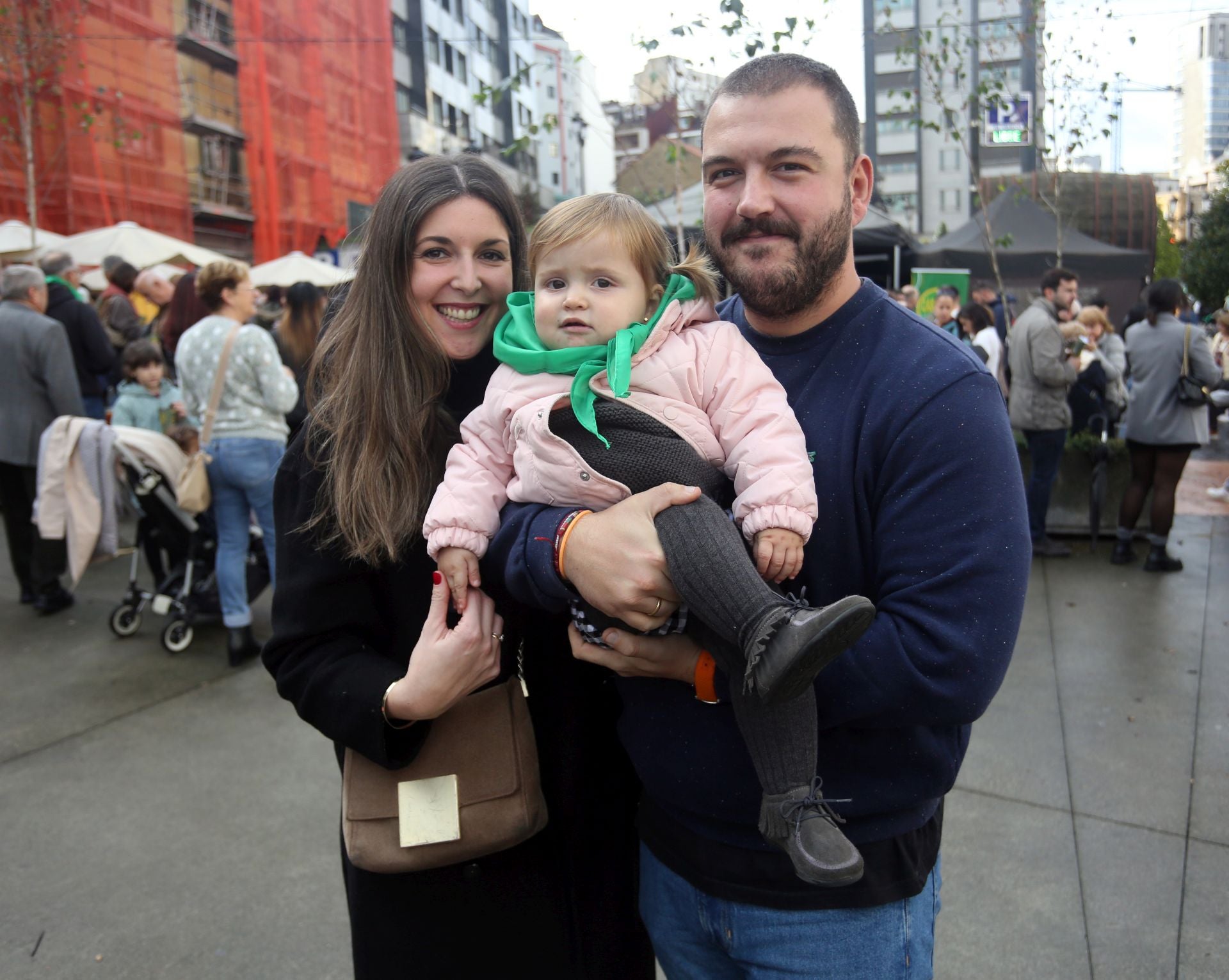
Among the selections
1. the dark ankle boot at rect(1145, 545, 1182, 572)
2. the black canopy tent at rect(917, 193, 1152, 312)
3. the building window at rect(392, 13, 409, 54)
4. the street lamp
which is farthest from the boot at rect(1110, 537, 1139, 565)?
the building window at rect(392, 13, 409, 54)

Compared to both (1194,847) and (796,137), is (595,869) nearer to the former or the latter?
(796,137)

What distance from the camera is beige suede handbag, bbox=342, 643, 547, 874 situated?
175 centimetres

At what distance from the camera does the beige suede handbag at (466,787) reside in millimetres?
1748

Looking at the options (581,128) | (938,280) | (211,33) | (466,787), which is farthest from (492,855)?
(581,128)

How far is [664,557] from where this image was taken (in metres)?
1.49

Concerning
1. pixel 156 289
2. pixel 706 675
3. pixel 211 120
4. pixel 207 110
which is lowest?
pixel 706 675

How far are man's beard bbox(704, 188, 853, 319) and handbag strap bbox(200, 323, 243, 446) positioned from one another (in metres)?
4.36

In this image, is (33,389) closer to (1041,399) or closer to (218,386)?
(218,386)

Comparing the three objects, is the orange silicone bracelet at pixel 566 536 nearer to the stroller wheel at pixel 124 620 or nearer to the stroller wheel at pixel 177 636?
the stroller wheel at pixel 177 636

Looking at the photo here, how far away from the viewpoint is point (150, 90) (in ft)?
69.6

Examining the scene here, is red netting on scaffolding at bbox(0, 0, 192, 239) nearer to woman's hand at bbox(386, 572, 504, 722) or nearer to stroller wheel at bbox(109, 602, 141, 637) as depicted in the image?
stroller wheel at bbox(109, 602, 141, 637)

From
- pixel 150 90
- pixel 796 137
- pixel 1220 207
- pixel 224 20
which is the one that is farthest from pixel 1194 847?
pixel 224 20

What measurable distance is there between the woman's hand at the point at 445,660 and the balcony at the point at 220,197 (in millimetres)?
26767

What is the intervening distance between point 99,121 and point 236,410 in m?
17.8
